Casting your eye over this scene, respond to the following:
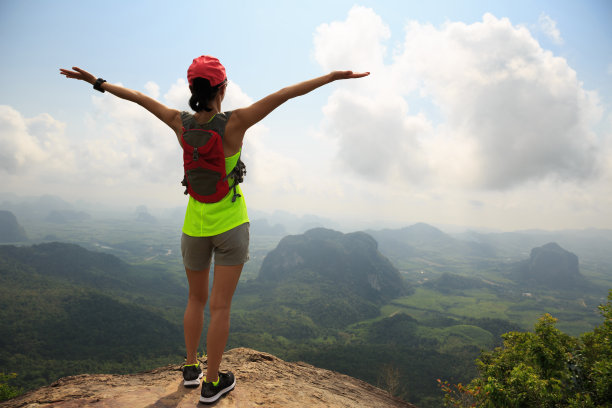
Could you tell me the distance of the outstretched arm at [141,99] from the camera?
9.35 feet

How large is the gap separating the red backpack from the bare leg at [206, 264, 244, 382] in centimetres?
79

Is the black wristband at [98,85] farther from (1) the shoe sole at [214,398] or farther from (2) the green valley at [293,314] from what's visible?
(2) the green valley at [293,314]

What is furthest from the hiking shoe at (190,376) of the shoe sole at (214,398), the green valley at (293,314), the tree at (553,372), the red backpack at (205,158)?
the green valley at (293,314)

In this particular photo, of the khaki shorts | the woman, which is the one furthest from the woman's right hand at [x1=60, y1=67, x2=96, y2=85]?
the khaki shorts

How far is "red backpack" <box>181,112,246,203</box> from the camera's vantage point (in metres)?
2.55

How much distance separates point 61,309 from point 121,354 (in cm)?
3387

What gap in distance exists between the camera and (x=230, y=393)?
3.36 m

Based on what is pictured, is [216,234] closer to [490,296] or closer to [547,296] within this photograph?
[490,296]

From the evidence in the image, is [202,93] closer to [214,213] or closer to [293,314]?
[214,213]

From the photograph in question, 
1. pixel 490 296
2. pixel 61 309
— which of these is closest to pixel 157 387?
pixel 61 309

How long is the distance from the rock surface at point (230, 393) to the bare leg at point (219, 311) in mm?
629

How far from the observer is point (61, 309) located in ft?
272

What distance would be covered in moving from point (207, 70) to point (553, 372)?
12.2 metres

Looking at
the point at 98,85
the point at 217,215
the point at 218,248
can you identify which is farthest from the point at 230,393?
the point at 98,85
